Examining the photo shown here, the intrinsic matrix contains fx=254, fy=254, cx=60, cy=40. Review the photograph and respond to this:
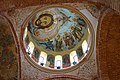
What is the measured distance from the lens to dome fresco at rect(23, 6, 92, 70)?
13695 mm

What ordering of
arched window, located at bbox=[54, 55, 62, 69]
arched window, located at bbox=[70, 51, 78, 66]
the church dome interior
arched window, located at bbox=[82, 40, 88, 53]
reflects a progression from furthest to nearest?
arched window, located at bbox=[54, 55, 62, 69]
arched window, located at bbox=[70, 51, 78, 66]
arched window, located at bbox=[82, 40, 88, 53]
the church dome interior

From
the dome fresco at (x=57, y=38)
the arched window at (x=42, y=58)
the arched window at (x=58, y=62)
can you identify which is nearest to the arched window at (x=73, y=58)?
the dome fresco at (x=57, y=38)

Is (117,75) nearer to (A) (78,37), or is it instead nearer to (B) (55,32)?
(A) (78,37)

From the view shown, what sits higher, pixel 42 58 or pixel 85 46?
pixel 85 46

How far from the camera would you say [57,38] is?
50.1 ft

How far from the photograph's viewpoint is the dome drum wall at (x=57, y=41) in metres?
13.4

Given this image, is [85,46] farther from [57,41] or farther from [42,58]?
[42,58]

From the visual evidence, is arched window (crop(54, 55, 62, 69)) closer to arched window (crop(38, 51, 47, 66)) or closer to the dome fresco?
the dome fresco

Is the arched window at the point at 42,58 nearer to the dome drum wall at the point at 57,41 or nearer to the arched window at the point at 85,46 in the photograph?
the dome drum wall at the point at 57,41

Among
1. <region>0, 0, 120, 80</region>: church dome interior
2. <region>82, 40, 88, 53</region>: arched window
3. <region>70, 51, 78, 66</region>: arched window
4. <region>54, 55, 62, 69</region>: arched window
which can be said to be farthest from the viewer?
<region>54, 55, 62, 69</region>: arched window

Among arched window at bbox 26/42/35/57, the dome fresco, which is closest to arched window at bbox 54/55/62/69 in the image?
the dome fresco

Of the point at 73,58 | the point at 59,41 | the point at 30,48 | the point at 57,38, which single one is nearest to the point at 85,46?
the point at 73,58

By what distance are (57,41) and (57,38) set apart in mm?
193

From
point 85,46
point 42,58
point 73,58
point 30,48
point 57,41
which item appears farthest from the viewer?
point 57,41
